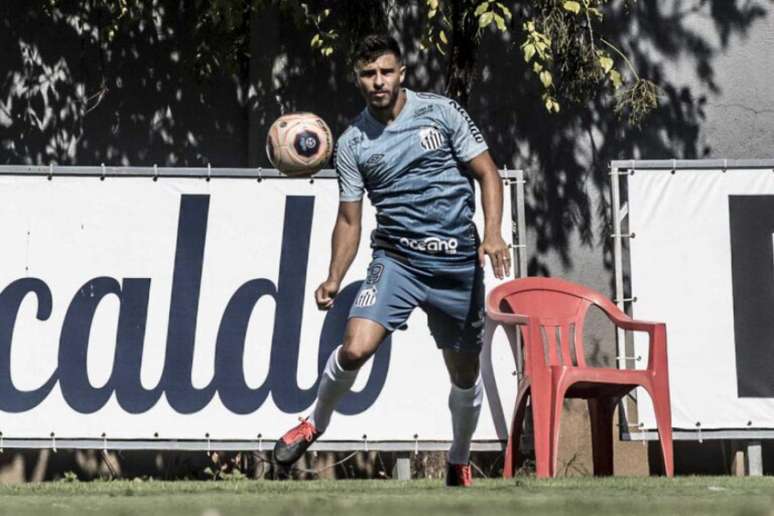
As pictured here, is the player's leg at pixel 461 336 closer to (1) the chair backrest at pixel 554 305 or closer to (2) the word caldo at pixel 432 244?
(2) the word caldo at pixel 432 244

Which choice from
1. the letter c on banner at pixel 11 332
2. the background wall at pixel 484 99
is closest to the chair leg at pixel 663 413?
the background wall at pixel 484 99

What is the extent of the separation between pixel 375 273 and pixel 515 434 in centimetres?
245

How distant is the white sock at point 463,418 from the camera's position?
8430mm

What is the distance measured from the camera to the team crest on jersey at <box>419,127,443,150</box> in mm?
7941

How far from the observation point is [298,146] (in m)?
8.48

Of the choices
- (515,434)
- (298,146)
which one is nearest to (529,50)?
(298,146)

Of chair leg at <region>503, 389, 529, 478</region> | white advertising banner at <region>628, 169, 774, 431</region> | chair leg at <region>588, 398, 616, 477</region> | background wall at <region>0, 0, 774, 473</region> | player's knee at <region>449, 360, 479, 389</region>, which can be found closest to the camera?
player's knee at <region>449, 360, 479, 389</region>

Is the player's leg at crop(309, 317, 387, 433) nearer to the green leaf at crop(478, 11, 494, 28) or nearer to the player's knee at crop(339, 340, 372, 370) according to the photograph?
the player's knee at crop(339, 340, 372, 370)

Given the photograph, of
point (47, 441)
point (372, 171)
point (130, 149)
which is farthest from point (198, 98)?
point (372, 171)

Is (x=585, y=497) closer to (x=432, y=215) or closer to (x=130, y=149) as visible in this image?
(x=432, y=215)

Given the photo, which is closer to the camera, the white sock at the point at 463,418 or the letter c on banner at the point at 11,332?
the white sock at the point at 463,418

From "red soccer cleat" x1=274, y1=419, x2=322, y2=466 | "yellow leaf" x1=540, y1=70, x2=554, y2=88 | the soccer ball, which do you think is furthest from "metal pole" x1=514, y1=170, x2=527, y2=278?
"red soccer cleat" x1=274, y1=419, x2=322, y2=466

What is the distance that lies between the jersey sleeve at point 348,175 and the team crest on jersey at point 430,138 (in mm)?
357

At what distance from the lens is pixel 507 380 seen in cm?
1026
